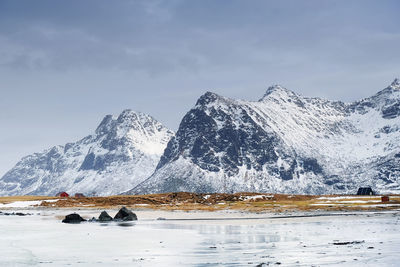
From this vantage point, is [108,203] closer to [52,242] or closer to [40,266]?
[52,242]

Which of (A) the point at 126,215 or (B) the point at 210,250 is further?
(A) the point at 126,215

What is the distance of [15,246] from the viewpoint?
135 feet

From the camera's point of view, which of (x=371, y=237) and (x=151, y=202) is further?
(x=151, y=202)

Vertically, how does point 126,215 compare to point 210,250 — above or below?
above

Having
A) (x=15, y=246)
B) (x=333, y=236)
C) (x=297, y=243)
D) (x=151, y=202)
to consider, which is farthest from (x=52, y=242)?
(x=151, y=202)

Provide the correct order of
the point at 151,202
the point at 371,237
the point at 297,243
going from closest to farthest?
the point at 297,243 < the point at 371,237 < the point at 151,202

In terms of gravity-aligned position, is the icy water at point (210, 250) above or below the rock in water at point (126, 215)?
below

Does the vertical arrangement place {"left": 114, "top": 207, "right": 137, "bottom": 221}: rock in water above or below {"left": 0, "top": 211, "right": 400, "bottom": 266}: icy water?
above

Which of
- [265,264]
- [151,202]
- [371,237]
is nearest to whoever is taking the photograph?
[265,264]

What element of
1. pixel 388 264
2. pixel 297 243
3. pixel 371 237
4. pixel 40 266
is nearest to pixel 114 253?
pixel 40 266

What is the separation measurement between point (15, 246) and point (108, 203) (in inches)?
5011

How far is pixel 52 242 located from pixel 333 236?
25.0 m

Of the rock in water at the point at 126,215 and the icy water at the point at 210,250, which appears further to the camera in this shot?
the rock in water at the point at 126,215

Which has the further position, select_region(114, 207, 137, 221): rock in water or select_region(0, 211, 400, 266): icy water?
select_region(114, 207, 137, 221): rock in water
